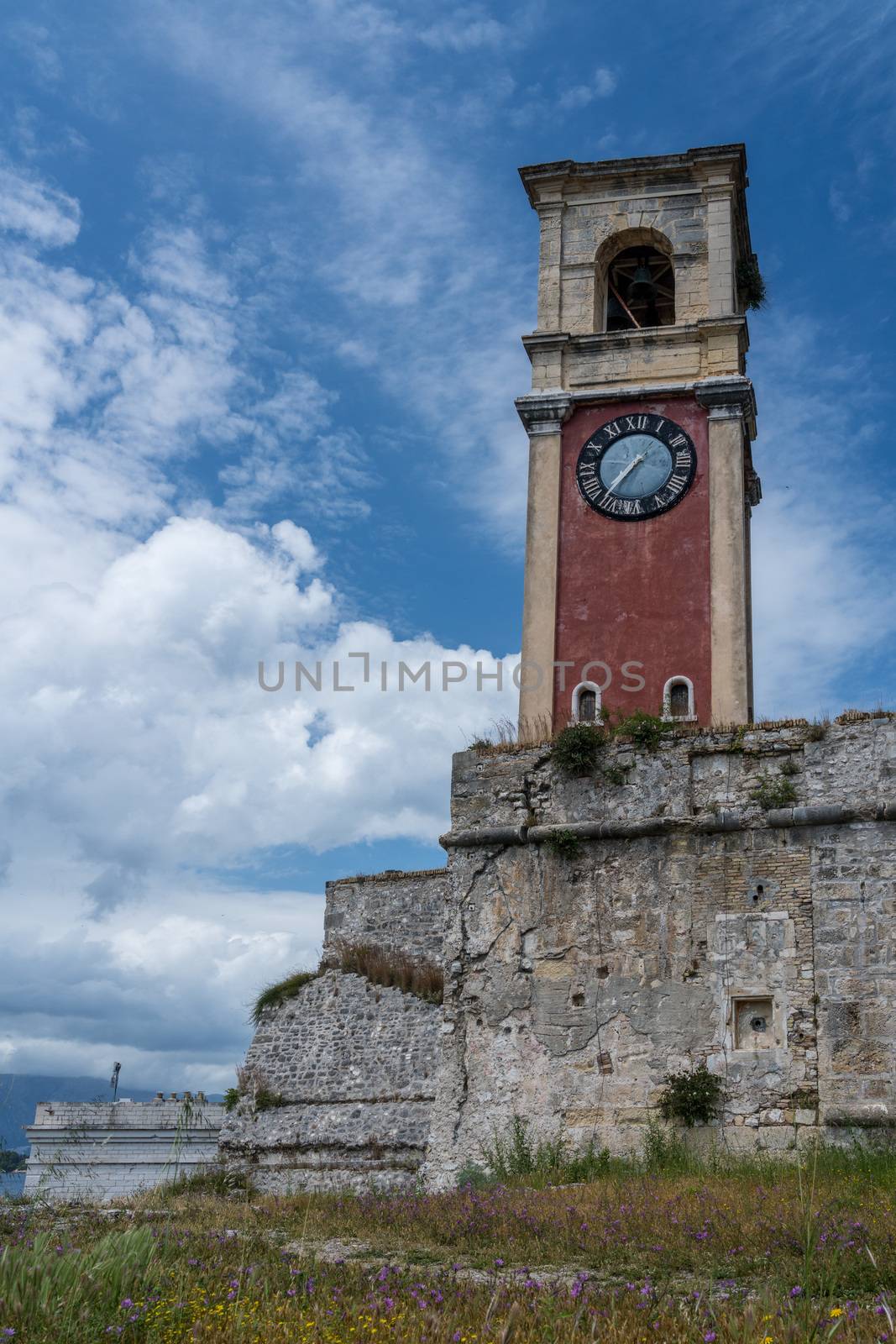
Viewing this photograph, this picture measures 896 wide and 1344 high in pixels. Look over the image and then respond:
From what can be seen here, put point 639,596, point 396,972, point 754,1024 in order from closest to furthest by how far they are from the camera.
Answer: point 754,1024
point 639,596
point 396,972

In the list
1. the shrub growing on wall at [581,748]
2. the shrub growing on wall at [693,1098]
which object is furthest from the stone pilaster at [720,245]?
the shrub growing on wall at [693,1098]

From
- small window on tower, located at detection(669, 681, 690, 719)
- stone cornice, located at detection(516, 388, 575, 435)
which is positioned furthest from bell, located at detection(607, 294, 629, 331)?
small window on tower, located at detection(669, 681, 690, 719)

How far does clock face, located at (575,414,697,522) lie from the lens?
67.6 feet

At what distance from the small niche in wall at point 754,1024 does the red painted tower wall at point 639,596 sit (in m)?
7.76

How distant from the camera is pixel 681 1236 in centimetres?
750

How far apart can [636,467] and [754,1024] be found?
11.5 m

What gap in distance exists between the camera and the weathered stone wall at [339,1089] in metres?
19.8

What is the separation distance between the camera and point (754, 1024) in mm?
11570

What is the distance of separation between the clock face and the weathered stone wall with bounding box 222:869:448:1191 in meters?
7.94

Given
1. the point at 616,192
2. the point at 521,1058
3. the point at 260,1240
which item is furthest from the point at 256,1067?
the point at 616,192

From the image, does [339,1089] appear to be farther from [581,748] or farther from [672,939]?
[672,939]

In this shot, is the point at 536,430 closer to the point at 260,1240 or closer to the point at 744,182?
the point at 744,182

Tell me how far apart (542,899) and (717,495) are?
967 cm

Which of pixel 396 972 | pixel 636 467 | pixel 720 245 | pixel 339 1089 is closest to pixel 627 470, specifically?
pixel 636 467
